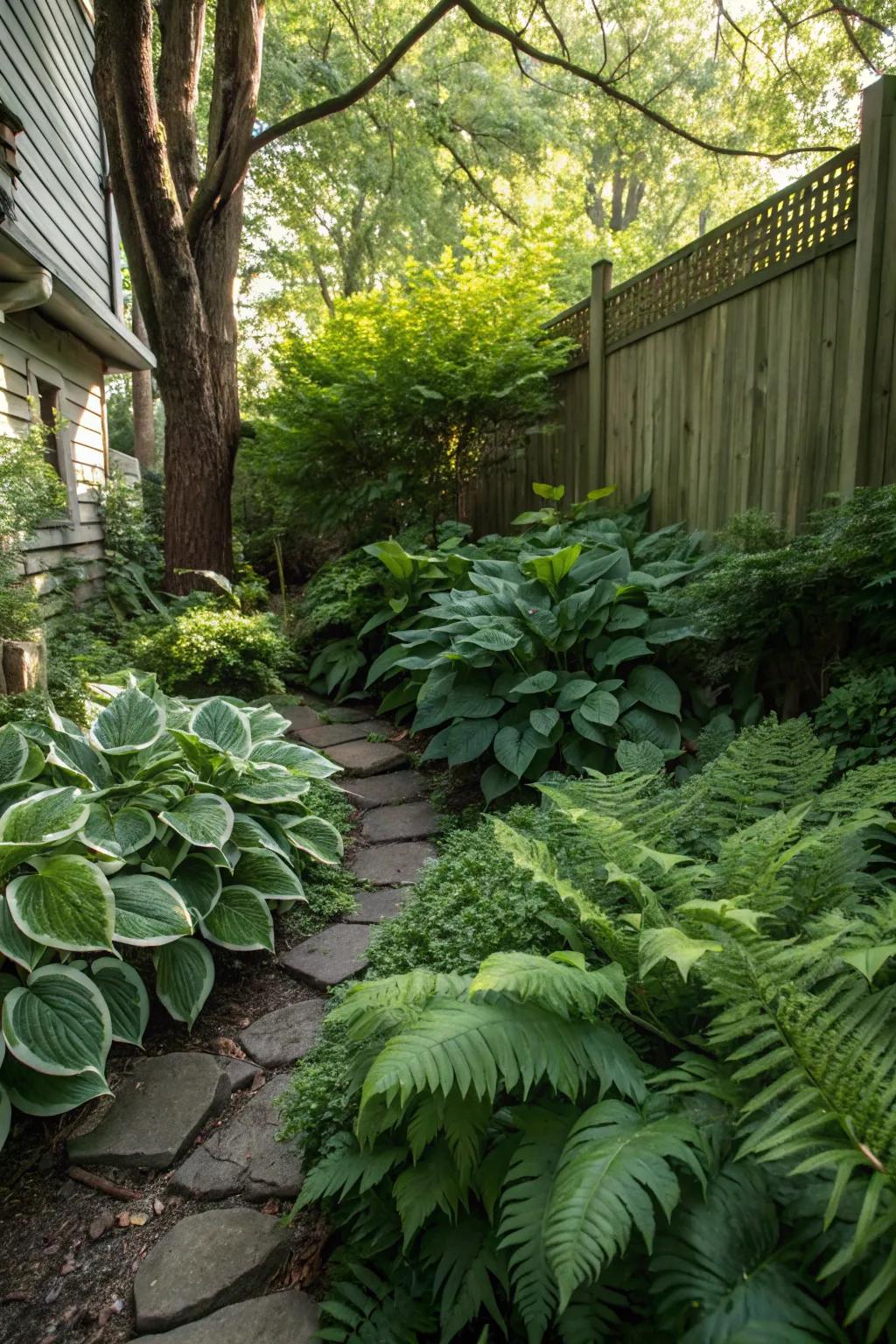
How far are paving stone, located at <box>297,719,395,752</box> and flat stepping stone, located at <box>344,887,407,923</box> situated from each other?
4.86 feet

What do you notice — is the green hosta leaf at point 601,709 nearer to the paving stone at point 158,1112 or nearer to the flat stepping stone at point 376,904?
the flat stepping stone at point 376,904

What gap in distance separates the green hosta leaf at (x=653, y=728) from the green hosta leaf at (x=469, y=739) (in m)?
0.54

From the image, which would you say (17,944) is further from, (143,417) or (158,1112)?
(143,417)

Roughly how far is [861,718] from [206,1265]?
6.94 ft

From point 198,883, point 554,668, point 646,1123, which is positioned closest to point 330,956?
point 198,883

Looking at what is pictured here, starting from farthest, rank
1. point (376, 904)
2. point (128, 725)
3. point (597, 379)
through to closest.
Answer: point (597, 379)
point (376, 904)
point (128, 725)

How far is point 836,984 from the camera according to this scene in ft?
3.43

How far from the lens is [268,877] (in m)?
2.42

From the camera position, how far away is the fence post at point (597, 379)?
195 inches

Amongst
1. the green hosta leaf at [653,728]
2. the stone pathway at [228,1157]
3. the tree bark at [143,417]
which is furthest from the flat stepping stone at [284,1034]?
the tree bark at [143,417]

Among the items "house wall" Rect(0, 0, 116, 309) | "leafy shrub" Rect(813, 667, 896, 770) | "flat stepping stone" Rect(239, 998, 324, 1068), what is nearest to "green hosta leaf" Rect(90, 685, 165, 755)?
"flat stepping stone" Rect(239, 998, 324, 1068)

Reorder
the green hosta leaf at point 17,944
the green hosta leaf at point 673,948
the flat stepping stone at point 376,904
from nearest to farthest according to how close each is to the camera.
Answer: the green hosta leaf at point 673,948 → the green hosta leaf at point 17,944 → the flat stepping stone at point 376,904

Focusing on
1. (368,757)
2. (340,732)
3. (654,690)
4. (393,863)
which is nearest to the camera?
(393,863)

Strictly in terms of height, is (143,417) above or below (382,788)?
above
